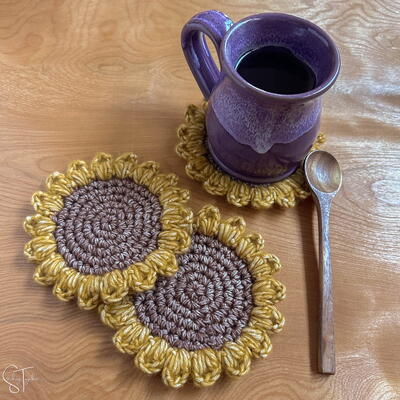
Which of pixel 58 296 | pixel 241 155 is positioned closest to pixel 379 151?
pixel 241 155

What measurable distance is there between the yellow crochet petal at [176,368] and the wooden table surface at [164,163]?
2 cm

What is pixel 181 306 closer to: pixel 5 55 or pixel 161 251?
pixel 161 251

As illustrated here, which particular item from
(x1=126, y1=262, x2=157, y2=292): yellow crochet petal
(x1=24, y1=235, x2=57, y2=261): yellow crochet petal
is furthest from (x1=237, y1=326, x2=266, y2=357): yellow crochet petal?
(x1=24, y1=235, x2=57, y2=261): yellow crochet petal

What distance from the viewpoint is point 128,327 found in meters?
0.44

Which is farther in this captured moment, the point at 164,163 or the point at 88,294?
the point at 164,163

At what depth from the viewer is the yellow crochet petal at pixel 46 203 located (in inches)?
19.2

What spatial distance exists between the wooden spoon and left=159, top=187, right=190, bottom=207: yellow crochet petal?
0.15m

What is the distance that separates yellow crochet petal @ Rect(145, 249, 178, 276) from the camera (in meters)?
0.46

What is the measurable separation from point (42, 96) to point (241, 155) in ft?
0.98

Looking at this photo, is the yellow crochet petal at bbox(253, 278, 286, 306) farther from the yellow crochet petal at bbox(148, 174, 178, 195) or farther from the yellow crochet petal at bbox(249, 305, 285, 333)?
the yellow crochet petal at bbox(148, 174, 178, 195)

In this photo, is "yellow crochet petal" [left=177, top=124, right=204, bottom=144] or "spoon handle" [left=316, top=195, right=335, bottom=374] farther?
"yellow crochet petal" [left=177, top=124, right=204, bottom=144]

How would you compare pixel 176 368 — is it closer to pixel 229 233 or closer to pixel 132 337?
pixel 132 337

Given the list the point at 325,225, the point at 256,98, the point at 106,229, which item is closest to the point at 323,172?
the point at 325,225

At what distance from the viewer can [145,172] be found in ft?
1.72
